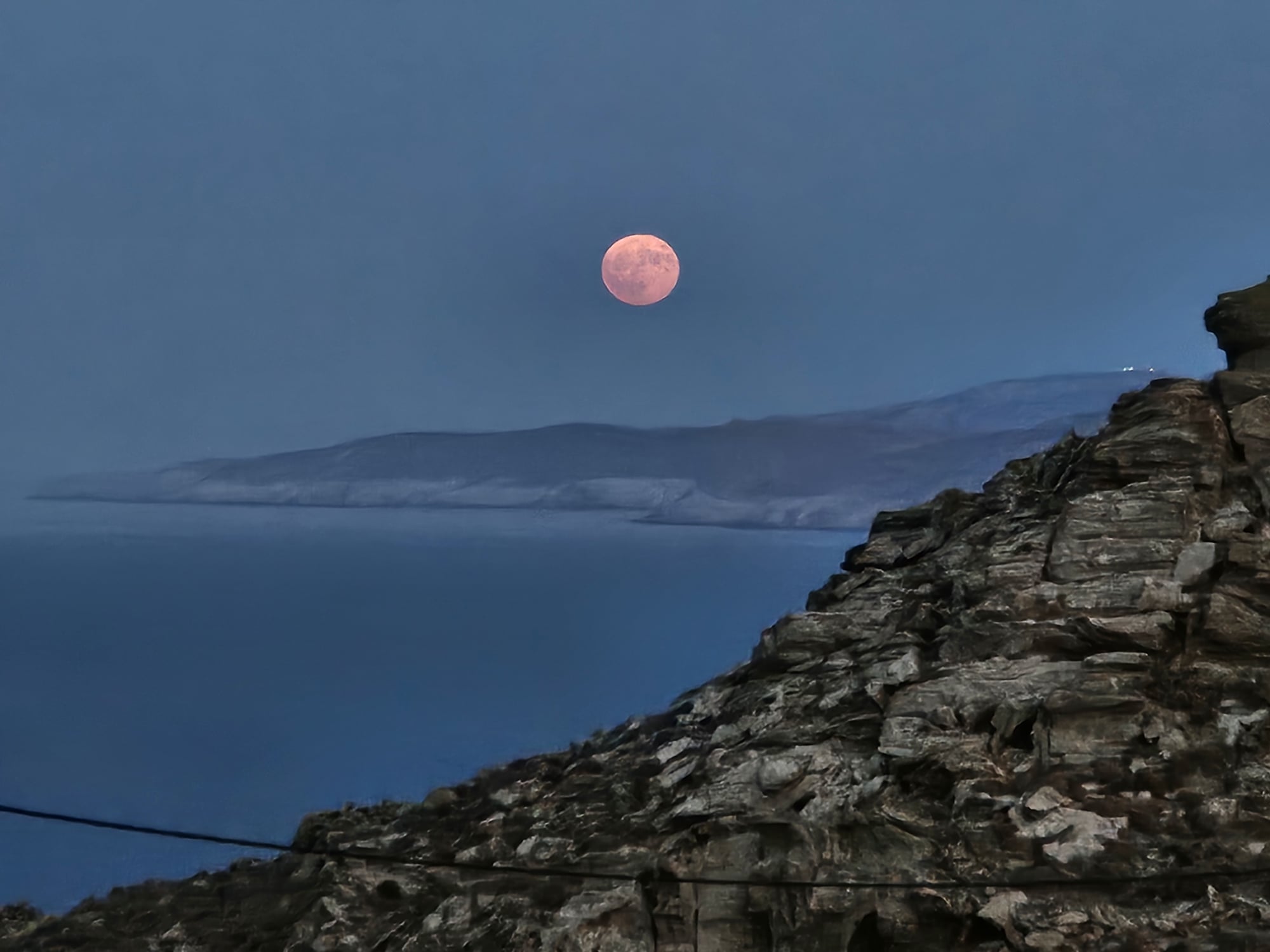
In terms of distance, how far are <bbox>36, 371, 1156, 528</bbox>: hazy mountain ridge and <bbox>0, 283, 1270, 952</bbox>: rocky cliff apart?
12.5m

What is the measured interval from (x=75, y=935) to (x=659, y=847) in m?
8.12

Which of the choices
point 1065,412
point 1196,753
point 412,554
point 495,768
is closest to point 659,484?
point 412,554

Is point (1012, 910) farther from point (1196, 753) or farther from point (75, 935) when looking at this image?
point (75, 935)

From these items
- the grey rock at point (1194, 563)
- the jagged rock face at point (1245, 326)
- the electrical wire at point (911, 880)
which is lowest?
the electrical wire at point (911, 880)

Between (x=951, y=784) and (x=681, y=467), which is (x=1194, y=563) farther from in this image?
(x=681, y=467)

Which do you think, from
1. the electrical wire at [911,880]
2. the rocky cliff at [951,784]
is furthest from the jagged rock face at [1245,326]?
the electrical wire at [911,880]

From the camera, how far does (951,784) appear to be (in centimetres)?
924

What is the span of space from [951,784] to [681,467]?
2246 cm

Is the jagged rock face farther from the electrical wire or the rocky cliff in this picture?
the electrical wire

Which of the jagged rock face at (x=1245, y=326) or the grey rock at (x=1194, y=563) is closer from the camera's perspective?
the grey rock at (x=1194, y=563)

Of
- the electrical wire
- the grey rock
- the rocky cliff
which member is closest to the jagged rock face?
the rocky cliff

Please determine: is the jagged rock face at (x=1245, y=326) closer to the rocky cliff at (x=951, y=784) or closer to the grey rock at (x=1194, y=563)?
the rocky cliff at (x=951, y=784)

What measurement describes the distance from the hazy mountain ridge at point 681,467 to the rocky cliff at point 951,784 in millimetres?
12536

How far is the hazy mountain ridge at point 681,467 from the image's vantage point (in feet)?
88.5
